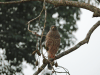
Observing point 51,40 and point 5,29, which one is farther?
point 5,29

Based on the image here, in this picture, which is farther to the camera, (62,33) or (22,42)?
(62,33)

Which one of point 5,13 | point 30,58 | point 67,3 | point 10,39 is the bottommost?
point 30,58

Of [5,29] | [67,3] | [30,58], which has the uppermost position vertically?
[67,3]

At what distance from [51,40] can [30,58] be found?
3588 millimetres

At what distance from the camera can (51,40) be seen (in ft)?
12.0

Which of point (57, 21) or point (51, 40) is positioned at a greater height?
point (51, 40)

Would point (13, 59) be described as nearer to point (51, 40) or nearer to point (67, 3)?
point (51, 40)

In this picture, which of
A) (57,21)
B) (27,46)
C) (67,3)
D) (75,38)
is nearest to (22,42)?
(27,46)

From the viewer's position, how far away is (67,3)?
237 centimetres

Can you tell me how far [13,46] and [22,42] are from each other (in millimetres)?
510

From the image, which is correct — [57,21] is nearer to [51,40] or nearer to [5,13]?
[5,13]

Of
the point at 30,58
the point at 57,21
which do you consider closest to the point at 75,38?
the point at 57,21

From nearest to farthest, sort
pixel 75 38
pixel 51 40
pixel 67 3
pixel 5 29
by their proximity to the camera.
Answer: pixel 67 3, pixel 51 40, pixel 5 29, pixel 75 38

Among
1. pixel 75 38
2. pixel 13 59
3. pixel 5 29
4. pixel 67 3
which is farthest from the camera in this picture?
pixel 75 38
